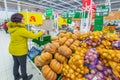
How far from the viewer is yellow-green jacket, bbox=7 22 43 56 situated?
7.45 ft

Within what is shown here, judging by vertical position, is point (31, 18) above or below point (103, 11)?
below

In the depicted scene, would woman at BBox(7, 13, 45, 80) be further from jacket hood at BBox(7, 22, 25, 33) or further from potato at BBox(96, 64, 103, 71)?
potato at BBox(96, 64, 103, 71)

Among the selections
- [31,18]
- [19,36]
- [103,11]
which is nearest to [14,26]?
[19,36]

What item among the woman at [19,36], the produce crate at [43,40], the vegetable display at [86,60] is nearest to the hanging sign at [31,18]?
the produce crate at [43,40]

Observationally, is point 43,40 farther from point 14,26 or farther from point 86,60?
point 86,60

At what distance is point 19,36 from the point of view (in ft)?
7.57

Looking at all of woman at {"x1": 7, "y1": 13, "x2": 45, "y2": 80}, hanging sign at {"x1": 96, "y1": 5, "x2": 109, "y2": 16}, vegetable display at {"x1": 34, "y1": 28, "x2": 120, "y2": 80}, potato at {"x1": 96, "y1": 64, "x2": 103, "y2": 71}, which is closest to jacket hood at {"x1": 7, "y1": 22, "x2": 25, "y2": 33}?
woman at {"x1": 7, "y1": 13, "x2": 45, "y2": 80}

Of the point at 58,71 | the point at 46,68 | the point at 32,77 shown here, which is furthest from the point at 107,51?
the point at 32,77

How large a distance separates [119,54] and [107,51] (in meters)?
0.18

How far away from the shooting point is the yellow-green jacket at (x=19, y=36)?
2270 millimetres

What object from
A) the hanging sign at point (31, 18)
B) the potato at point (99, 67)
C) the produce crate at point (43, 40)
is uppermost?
the hanging sign at point (31, 18)

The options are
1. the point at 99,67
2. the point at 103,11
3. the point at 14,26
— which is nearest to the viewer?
the point at 99,67

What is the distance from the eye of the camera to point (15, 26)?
7.48 ft

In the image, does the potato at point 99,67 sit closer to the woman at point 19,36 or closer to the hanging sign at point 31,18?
the woman at point 19,36
